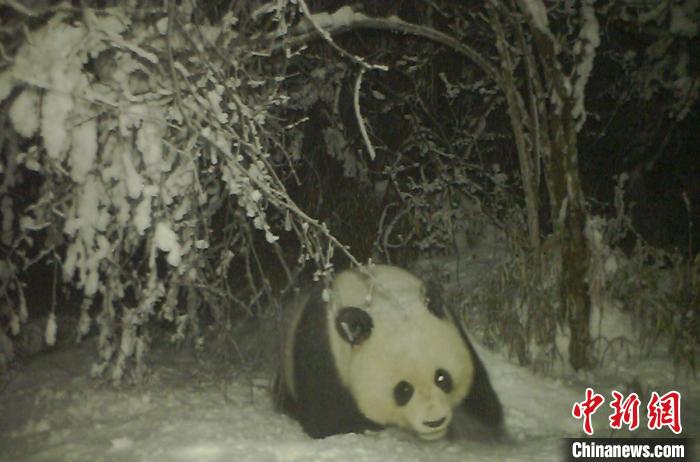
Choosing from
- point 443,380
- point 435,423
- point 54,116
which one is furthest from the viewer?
point 443,380

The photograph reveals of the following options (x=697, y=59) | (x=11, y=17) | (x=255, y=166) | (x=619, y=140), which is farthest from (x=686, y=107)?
(x=11, y=17)

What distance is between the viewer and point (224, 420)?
4.43m

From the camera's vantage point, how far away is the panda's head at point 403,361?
395 cm

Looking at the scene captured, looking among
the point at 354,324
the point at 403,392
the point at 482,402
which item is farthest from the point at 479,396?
the point at 354,324

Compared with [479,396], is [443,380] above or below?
above

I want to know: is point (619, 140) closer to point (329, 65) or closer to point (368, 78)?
point (368, 78)

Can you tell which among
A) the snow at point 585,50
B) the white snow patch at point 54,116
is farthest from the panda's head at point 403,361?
the snow at point 585,50

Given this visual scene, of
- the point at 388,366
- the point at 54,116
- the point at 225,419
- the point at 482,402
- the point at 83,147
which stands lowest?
the point at 225,419

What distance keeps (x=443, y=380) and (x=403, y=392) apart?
0.77 feet

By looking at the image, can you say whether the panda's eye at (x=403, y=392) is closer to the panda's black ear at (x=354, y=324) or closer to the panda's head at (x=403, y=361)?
the panda's head at (x=403, y=361)

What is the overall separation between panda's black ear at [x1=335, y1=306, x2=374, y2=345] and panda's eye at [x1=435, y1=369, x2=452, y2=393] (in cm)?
43

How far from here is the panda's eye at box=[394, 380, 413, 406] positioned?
3957mm

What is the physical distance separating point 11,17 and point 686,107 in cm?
468

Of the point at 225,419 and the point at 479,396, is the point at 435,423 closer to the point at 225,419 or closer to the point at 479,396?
the point at 479,396
